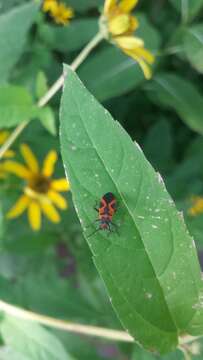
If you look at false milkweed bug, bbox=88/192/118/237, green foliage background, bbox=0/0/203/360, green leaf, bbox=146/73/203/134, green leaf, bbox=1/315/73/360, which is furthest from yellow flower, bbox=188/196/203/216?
false milkweed bug, bbox=88/192/118/237

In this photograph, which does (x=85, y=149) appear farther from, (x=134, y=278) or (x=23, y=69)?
(x=23, y=69)

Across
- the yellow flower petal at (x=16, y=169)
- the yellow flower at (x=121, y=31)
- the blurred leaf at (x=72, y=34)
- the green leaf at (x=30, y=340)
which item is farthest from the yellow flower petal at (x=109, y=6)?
A: the green leaf at (x=30, y=340)

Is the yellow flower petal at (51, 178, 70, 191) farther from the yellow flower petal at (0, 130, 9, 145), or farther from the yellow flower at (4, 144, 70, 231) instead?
the yellow flower petal at (0, 130, 9, 145)

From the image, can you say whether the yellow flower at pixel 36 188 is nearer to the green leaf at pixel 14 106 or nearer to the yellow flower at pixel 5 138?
the yellow flower at pixel 5 138

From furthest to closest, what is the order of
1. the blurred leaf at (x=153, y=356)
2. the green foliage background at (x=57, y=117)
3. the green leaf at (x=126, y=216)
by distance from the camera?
the green foliage background at (x=57, y=117) < the blurred leaf at (x=153, y=356) < the green leaf at (x=126, y=216)

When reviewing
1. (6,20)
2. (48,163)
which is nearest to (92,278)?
(48,163)

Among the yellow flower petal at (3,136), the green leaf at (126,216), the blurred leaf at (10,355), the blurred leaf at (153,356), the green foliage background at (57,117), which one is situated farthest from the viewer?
the yellow flower petal at (3,136)

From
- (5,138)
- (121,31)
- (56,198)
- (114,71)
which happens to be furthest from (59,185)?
(121,31)
